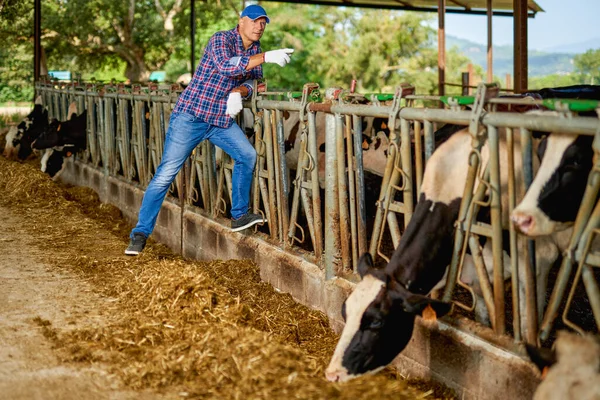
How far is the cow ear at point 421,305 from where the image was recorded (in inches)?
151

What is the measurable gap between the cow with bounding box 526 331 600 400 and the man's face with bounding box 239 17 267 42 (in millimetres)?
4163

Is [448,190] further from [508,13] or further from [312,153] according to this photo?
[508,13]

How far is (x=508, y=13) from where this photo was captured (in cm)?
1936

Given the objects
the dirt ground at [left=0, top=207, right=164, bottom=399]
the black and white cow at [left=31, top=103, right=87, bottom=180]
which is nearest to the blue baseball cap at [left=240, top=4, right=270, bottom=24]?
the dirt ground at [left=0, top=207, right=164, bottom=399]

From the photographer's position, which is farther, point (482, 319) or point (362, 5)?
point (362, 5)

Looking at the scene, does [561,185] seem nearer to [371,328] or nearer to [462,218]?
[462,218]

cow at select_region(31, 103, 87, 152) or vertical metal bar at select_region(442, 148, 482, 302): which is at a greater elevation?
cow at select_region(31, 103, 87, 152)

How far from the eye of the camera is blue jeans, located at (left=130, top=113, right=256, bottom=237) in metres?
6.69

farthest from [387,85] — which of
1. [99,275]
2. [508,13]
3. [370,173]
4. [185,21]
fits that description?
[99,275]

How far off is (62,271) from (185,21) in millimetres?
26481

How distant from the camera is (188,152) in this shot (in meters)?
6.92

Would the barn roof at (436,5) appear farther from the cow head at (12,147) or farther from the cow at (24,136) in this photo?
the cow head at (12,147)

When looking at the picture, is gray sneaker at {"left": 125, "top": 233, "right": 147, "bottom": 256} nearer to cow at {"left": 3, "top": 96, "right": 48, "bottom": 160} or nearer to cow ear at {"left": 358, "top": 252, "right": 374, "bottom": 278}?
cow ear at {"left": 358, "top": 252, "right": 374, "bottom": 278}

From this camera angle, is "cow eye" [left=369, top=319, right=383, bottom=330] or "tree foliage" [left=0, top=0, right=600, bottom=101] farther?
"tree foliage" [left=0, top=0, right=600, bottom=101]
